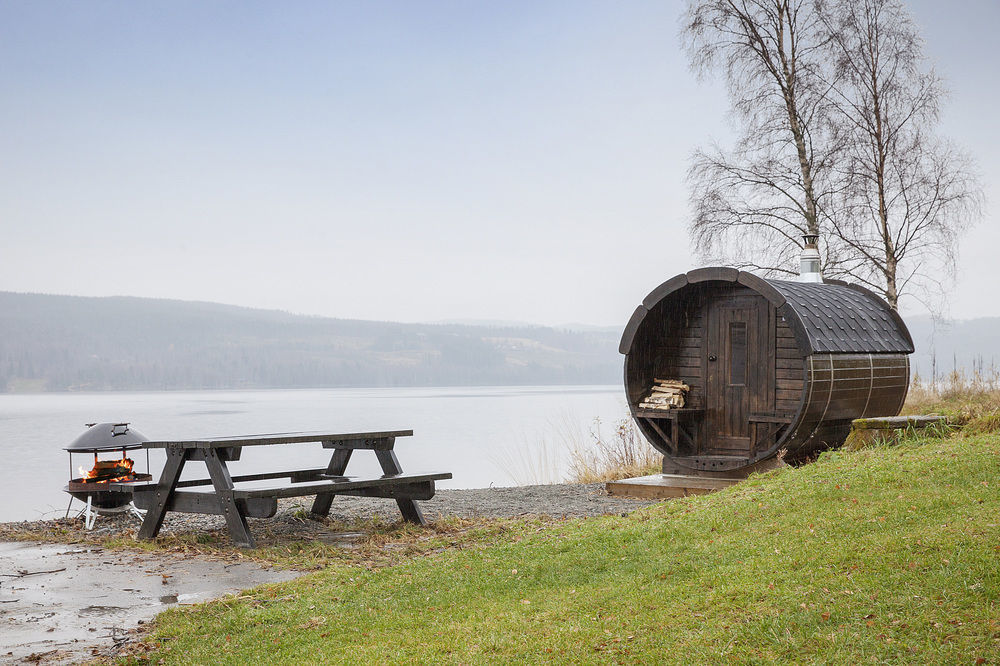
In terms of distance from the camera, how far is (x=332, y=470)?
28.9 ft

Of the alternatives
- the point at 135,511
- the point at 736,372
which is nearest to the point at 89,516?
the point at 135,511

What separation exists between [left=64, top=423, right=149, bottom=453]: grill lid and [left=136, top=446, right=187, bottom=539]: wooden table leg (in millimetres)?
1035

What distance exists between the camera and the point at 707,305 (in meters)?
11.3

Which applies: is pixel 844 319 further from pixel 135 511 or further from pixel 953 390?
pixel 135 511

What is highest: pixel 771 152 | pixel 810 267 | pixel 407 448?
pixel 771 152

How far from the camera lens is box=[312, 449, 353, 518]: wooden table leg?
878cm

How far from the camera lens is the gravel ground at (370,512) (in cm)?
853

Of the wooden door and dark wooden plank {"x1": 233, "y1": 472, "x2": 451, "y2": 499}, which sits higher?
the wooden door

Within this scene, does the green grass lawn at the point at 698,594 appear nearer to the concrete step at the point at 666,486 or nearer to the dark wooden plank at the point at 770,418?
the concrete step at the point at 666,486

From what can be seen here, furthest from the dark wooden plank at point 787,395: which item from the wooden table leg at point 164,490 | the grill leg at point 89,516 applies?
the grill leg at point 89,516

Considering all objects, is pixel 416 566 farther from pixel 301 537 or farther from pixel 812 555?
pixel 812 555

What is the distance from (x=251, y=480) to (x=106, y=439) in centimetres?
Result: 190

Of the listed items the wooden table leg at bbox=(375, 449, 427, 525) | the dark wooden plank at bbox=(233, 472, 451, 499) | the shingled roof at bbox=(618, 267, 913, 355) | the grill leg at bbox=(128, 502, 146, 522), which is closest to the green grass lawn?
the dark wooden plank at bbox=(233, 472, 451, 499)

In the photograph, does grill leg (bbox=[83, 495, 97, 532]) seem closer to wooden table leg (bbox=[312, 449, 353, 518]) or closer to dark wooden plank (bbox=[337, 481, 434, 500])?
wooden table leg (bbox=[312, 449, 353, 518])
